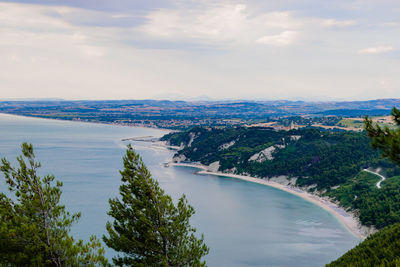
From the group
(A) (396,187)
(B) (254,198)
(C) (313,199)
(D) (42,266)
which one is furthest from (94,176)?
(D) (42,266)

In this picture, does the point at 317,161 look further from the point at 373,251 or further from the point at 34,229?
the point at 34,229

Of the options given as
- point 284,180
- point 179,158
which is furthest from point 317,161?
point 179,158

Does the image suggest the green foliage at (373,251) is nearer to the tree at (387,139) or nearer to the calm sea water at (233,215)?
the calm sea water at (233,215)

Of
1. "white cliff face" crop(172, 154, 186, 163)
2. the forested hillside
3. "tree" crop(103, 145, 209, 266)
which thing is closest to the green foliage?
the forested hillside

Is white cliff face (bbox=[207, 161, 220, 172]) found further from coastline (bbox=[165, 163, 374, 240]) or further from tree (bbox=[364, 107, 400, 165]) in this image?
tree (bbox=[364, 107, 400, 165])

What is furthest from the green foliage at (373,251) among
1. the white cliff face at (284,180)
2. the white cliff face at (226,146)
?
the white cliff face at (226,146)

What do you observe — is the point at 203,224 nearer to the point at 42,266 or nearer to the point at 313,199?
the point at 313,199
